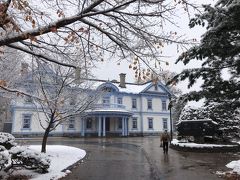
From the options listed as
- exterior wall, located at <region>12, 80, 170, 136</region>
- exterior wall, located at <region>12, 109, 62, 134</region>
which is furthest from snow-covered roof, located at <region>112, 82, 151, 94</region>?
exterior wall, located at <region>12, 109, 62, 134</region>

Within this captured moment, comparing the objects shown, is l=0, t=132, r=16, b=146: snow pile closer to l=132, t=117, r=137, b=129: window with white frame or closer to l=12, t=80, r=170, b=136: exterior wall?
l=12, t=80, r=170, b=136: exterior wall

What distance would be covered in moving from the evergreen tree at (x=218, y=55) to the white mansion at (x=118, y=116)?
29.5m

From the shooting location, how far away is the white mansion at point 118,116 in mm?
42031

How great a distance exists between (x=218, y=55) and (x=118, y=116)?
118 feet

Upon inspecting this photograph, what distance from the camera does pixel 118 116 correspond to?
45750 mm

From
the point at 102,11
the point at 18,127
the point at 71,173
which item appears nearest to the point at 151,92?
the point at 18,127

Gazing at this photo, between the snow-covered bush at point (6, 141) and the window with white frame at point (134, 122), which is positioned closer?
the snow-covered bush at point (6, 141)

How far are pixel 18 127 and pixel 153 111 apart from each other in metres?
21.2

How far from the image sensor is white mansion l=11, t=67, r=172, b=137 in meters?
42.0

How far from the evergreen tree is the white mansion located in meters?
29.5

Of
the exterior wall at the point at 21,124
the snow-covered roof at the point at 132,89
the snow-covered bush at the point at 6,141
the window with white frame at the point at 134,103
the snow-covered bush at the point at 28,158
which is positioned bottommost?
the snow-covered bush at the point at 28,158

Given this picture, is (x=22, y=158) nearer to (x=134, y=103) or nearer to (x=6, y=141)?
(x=6, y=141)

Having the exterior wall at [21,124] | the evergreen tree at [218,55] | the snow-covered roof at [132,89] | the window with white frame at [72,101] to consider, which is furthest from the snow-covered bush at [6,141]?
the snow-covered roof at [132,89]

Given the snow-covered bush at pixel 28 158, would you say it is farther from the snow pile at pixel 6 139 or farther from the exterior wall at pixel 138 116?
the exterior wall at pixel 138 116
